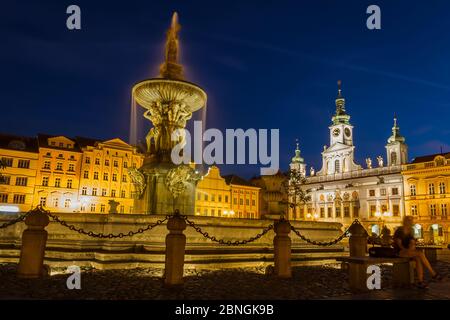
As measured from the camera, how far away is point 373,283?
8273 millimetres

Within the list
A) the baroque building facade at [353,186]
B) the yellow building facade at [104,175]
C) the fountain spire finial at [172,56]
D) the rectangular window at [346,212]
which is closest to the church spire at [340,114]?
A: the baroque building facade at [353,186]

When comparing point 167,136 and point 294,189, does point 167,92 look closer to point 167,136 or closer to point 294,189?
point 167,136

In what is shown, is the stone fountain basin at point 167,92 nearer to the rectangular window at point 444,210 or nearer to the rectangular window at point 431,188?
the rectangular window at point 444,210

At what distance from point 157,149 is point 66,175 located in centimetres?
3819

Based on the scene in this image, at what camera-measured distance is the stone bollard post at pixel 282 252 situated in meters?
9.41

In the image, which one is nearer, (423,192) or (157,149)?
(157,149)

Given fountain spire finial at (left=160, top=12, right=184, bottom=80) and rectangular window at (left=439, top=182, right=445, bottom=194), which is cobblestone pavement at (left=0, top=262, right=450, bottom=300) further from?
rectangular window at (left=439, top=182, right=445, bottom=194)

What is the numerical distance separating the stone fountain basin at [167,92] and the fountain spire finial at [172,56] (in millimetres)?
1320

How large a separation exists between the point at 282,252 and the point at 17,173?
4635 cm

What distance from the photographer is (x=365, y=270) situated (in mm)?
7500

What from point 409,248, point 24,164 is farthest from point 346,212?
point 409,248

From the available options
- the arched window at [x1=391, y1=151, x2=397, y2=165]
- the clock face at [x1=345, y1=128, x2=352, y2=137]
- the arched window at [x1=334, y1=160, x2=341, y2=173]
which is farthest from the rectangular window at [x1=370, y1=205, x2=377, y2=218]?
the clock face at [x1=345, y1=128, x2=352, y2=137]

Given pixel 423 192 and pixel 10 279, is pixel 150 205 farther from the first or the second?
pixel 423 192
